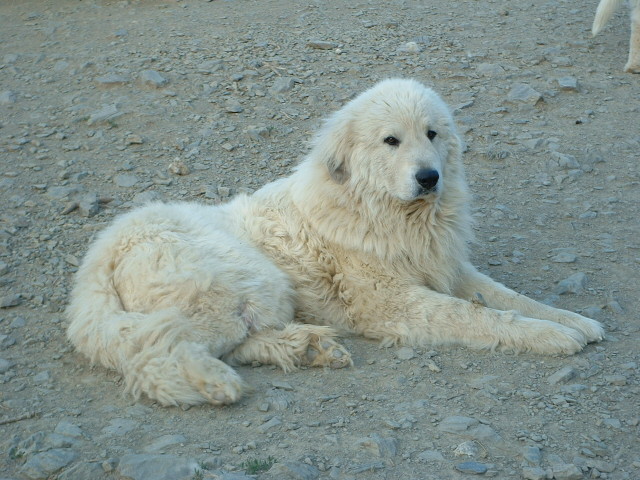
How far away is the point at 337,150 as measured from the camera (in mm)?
5391

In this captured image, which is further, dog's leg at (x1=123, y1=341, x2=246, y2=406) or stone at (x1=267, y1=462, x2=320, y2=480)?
dog's leg at (x1=123, y1=341, x2=246, y2=406)

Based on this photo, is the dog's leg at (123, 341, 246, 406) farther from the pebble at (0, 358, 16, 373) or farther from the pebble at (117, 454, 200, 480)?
the pebble at (0, 358, 16, 373)

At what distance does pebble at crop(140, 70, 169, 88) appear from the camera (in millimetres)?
8773

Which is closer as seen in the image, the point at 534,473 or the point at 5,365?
the point at 534,473

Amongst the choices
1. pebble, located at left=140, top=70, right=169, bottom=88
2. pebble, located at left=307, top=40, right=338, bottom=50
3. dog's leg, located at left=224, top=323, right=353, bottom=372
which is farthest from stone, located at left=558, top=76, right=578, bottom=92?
dog's leg, located at left=224, top=323, right=353, bottom=372

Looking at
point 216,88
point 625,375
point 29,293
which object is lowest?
point 29,293

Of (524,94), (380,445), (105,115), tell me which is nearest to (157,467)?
(380,445)

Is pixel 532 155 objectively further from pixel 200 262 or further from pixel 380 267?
pixel 200 262

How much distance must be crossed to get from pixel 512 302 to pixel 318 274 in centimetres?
139

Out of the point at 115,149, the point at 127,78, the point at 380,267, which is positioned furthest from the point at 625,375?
the point at 127,78

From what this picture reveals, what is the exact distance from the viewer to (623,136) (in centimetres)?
789

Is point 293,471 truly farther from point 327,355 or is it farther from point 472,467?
point 327,355

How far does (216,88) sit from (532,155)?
367 centimetres

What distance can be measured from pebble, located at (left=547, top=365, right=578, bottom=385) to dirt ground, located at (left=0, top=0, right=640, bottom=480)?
17mm
